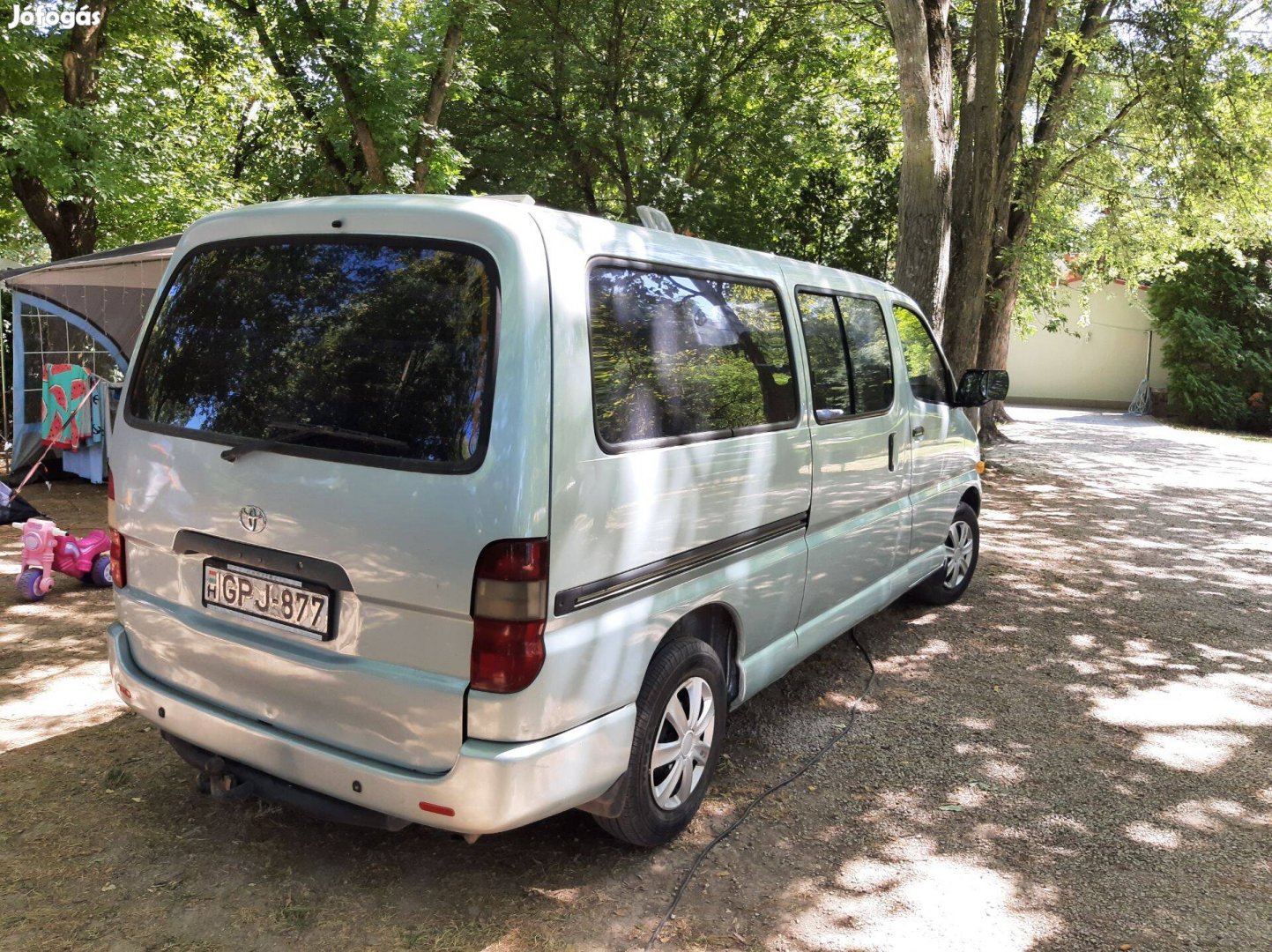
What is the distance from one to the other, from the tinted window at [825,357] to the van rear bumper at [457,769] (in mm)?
1727

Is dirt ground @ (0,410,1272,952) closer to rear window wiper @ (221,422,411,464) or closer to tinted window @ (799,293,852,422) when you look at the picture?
rear window wiper @ (221,422,411,464)

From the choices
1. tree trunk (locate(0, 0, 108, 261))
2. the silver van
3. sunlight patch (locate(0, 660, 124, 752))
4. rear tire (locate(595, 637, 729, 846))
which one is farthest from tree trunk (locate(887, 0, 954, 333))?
tree trunk (locate(0, 0, 108, 261))

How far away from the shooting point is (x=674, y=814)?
10.8ft

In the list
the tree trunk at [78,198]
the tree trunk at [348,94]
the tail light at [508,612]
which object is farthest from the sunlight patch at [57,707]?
the tree trunk at [348,94]

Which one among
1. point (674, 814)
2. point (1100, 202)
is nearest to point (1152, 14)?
point (1100, 202)

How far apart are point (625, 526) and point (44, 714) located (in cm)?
307

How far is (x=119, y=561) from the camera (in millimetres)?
3254

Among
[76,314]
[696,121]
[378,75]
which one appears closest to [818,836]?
[76,314]

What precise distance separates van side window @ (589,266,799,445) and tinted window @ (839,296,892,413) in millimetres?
709

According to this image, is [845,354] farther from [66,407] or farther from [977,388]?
[66,407]

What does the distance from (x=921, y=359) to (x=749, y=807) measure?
110 inches

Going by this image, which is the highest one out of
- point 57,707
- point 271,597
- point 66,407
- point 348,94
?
point 348,94

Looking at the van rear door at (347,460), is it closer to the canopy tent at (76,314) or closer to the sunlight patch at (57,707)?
the sunlight patch at (57,707)

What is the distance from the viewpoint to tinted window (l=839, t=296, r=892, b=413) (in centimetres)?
447
